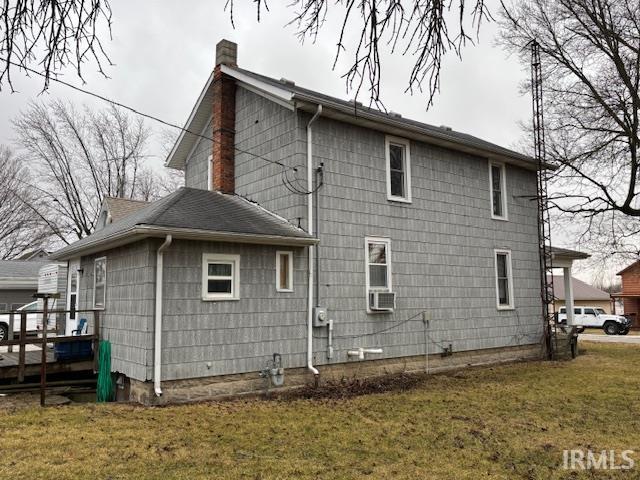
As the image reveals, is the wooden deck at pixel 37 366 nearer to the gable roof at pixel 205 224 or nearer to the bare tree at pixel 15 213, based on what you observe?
the gable roof at pixel 205 224

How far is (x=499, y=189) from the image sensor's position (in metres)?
14.4

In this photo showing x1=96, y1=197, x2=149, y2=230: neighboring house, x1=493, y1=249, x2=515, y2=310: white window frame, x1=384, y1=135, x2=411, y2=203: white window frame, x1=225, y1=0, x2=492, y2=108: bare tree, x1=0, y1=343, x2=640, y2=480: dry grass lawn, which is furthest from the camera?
x1=96, y1=197, x2=149, y2=230: neighboring house

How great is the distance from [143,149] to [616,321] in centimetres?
3127

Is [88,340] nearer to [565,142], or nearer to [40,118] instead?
[565,142]

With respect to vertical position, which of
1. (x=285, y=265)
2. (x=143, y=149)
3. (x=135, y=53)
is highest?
(x=143, y=149)

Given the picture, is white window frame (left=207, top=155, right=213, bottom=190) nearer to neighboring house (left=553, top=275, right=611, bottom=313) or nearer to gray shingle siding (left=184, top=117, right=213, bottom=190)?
gray shingle siding (left=184, top=117, right=213, bottom=190)

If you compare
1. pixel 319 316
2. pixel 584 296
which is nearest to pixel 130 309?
pixel 319 316

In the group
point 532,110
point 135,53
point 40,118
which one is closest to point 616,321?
point 532,110

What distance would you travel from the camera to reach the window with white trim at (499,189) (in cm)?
1423

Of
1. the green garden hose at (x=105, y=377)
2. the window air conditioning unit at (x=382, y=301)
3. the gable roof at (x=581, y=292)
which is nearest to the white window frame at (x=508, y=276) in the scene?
the window air conditioning unit at (x=382, y=301)

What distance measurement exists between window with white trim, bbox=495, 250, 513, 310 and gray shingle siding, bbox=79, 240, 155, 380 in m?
9.68

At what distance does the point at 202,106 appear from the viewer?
43.0 feet

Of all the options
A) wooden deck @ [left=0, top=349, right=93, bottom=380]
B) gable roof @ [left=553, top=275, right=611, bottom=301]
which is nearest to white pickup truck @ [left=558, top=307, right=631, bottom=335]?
gable roof @ [left=553, top=275, right=611, bottom=301]

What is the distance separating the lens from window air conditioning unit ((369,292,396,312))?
417 inches
